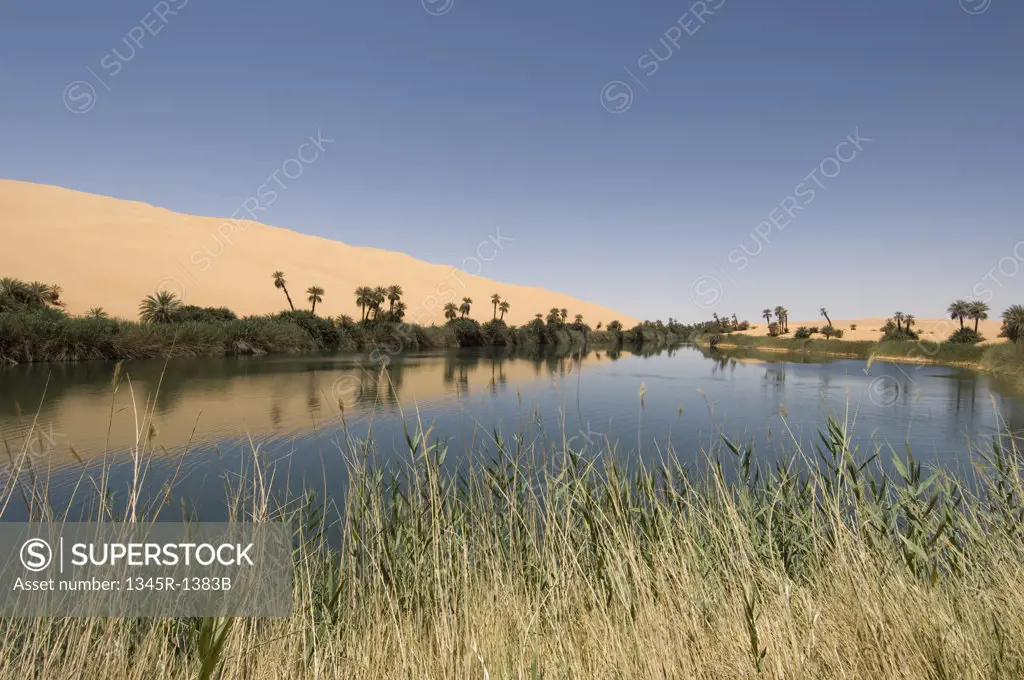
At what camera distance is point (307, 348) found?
57.5 m

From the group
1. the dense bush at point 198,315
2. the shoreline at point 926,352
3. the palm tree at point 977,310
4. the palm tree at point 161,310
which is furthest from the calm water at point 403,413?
the palm tree at point 977,310

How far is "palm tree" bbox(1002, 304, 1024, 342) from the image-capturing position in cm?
5398

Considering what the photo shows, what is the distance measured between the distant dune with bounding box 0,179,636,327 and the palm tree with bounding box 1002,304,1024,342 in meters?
98.8

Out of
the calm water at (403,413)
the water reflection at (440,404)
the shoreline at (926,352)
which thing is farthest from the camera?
the shoreline at (926,352)

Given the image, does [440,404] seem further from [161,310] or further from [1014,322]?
[1014,322]

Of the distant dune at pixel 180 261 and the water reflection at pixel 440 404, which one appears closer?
the water reflection at pixel 440 404

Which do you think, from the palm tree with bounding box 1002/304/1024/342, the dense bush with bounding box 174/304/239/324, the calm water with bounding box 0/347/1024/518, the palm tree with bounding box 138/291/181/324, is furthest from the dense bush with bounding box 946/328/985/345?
the palm tree with bounding box 138/291/181/324

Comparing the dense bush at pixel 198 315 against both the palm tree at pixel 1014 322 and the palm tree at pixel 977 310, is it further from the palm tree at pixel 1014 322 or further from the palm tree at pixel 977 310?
the palm tree at pixel 977 310

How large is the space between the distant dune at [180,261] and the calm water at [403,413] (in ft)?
187

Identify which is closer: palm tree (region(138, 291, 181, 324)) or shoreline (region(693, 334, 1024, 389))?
shoreline (region(693, 334, 1024, 389))

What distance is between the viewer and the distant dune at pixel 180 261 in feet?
265

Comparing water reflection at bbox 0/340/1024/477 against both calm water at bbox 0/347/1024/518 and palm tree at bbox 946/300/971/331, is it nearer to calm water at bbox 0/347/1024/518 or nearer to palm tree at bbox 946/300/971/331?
calm water at bbox 0/347/1024/518

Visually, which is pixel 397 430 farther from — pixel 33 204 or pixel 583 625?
pixel 33 204

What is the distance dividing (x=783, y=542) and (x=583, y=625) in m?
3.12
